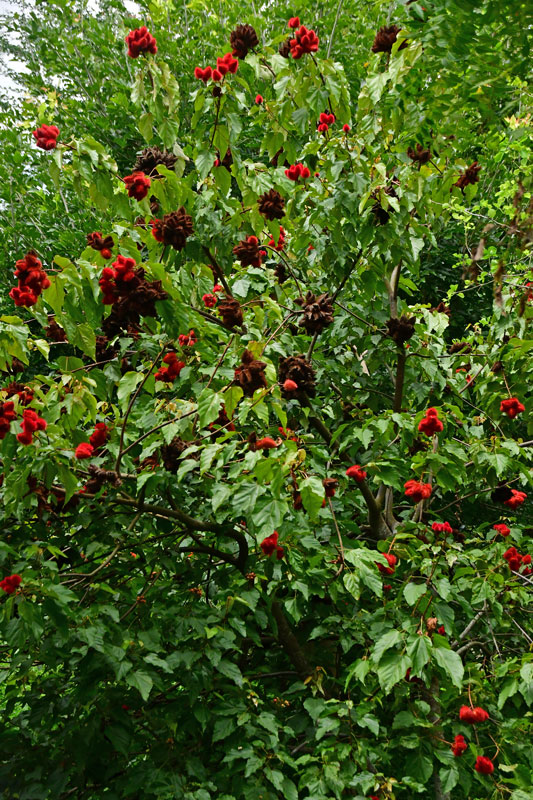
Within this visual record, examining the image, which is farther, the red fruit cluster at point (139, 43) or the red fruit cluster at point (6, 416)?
the red fruit cluster at point (139, 43)

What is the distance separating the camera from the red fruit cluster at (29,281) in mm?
1816

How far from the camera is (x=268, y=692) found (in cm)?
269

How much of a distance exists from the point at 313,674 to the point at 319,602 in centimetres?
30

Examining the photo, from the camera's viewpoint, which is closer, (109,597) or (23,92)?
(109,597)

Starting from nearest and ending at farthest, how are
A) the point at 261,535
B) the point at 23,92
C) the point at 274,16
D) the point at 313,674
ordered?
the point at 261,535 < the point at 313,674 < the point at 274,16 < the point at 23,92

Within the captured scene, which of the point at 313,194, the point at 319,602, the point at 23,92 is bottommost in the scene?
the point at 319,602

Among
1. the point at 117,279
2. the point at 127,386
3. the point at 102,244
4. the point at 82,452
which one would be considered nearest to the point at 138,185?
the point at 102,244

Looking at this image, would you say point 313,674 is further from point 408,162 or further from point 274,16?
point 274,16

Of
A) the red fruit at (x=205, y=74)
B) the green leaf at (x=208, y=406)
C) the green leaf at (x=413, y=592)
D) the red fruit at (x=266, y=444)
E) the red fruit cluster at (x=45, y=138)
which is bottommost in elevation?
the green leaf at (x=413, y=592)

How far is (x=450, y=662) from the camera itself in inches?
74.9

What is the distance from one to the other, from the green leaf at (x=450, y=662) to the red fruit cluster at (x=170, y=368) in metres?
1.35

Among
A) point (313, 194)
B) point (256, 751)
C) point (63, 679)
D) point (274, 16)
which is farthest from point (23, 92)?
point (256, 751)

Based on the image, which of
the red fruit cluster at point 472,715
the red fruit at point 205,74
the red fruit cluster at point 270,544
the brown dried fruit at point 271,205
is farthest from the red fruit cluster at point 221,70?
the red fruit cluster at point 472,715

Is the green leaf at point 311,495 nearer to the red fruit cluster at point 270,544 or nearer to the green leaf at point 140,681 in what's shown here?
the red fruit cluster at point 270,544
